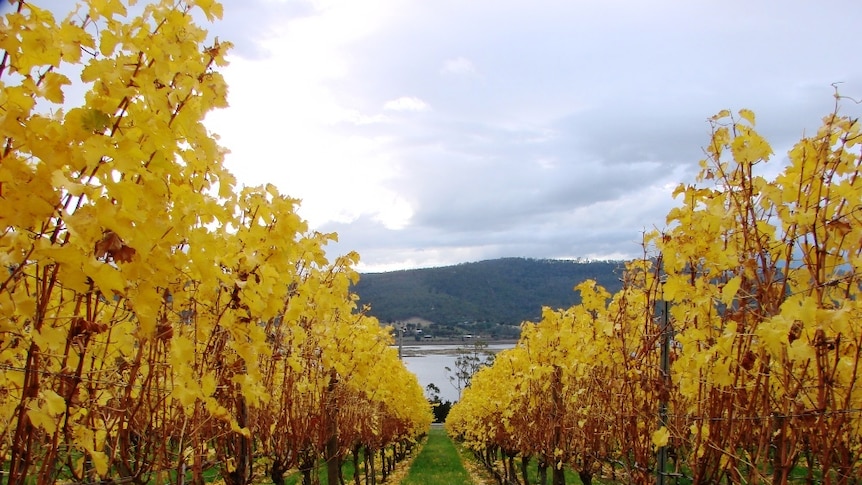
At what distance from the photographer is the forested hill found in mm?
106312

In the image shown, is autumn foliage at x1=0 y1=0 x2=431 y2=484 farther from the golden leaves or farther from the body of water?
the body of water

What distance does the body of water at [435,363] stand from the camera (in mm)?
87562

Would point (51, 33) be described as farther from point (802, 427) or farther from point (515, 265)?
point (515, 265)

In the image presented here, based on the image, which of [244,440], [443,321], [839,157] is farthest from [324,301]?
[443,321]

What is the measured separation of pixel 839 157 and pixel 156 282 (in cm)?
280

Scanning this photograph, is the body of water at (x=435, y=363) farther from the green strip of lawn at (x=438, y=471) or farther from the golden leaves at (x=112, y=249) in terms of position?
the golden leaves at (x=112, y=249)

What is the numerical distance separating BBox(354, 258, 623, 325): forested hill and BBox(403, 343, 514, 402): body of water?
6.97m

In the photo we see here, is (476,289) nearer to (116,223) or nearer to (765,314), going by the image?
(765,314)

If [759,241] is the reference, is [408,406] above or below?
below

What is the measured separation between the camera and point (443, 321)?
111 metres

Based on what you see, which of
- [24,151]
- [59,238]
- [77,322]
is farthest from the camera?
[77,322]

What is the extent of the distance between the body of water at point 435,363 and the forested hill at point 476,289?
22.9 ft

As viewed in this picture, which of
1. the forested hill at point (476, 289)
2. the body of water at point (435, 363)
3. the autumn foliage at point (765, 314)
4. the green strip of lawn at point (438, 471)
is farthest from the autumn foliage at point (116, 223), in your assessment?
the forested hill at point (476, 289)

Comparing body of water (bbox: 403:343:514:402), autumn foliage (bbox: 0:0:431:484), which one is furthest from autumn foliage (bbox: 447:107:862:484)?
body of water (bbox: 403:343:514:402)
